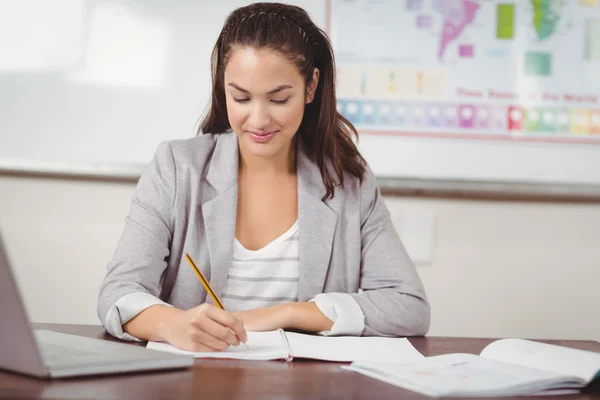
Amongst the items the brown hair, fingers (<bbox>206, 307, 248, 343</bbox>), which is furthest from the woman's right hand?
the brown hair

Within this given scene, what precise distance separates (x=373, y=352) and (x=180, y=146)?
729mm

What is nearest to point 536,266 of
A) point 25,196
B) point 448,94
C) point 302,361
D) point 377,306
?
point 448,94

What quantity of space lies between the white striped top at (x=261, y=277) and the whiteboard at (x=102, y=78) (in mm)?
690

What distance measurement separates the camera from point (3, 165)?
226cm

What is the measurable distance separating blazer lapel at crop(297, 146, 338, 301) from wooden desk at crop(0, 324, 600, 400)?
532mm

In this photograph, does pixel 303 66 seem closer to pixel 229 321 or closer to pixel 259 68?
pixel 259 68

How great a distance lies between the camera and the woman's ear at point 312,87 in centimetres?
173

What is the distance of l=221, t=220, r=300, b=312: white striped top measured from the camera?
5.41ft

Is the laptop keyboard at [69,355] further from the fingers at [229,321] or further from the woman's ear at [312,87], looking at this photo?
the woman's ear at [312,87]

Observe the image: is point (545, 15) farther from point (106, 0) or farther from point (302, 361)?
point (302, 361)

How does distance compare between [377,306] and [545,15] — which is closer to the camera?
[377,306]

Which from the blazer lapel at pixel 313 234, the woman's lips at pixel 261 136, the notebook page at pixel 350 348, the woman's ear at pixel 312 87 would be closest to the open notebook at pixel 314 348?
the notebook page at pixel 350 348

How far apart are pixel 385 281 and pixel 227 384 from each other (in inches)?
29.7

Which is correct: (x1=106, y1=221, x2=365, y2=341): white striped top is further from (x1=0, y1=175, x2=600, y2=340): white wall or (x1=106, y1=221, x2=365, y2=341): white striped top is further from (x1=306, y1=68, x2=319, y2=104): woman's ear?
(x1=0, y1=175, x2=600, y2=340): white wall
